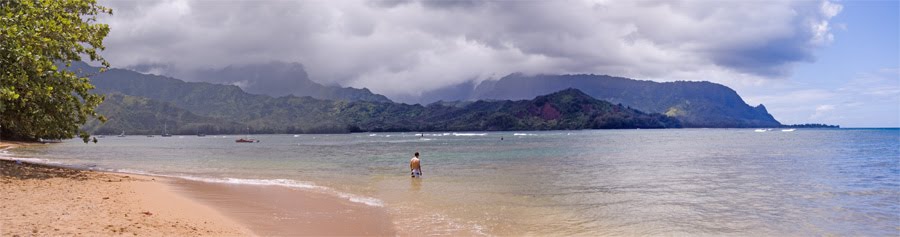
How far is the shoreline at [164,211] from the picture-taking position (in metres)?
10.8

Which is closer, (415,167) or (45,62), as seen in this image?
(45,62)

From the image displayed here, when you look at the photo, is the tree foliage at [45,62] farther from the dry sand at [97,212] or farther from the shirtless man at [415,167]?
the shirtless man at [415,167]

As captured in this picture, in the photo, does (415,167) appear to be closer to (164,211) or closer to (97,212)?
(164,211)

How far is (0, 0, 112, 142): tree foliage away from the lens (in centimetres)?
1819

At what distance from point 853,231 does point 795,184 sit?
1251 cm

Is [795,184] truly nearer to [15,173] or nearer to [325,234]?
[325,234]

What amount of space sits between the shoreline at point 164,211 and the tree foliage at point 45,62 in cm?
256

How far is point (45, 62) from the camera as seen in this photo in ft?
61.6

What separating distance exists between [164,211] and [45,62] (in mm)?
9376

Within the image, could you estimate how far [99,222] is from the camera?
36.1ft

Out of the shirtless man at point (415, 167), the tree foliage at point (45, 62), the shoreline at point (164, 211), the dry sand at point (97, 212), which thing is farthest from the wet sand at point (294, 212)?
the shirtless man at point (415, 167)

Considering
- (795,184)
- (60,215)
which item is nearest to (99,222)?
(60,215)

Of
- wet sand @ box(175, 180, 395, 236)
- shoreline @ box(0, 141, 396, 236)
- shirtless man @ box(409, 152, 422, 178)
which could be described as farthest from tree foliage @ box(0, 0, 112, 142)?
shirtless man @ box(409, 152, 422, 178)

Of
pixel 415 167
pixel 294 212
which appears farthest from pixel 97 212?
pixel 415 167
